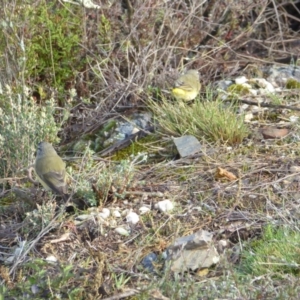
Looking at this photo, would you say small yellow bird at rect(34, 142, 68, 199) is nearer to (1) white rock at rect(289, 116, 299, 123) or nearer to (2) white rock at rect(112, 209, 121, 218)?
(2) white rock at rect(112, 209, 121, 218)

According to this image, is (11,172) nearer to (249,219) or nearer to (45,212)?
(45,212)

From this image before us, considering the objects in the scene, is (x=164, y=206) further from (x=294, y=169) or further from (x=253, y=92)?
(x=253, y=92)

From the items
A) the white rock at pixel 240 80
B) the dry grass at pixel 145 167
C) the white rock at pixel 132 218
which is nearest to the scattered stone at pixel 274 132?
the dry grass at pixel 145 167

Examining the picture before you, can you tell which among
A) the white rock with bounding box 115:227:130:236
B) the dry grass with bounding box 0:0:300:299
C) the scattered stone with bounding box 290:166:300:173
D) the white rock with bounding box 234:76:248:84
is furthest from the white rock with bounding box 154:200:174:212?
the white rock with bounding box 234:76:248:84

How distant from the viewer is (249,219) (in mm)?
4918

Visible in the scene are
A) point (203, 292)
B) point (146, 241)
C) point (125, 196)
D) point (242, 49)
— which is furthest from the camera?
point (242, 49)

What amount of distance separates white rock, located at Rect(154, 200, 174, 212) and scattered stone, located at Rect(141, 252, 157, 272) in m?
0.53

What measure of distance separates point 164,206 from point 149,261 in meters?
0.64

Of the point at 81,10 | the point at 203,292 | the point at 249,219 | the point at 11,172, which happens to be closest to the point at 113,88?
the point at 81,10

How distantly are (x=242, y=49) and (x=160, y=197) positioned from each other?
346 cm

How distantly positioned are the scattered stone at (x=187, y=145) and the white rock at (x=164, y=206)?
70 cm

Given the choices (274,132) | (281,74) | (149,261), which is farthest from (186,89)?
(149,261)

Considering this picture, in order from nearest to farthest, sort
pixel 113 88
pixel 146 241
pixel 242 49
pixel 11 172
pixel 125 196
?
pixel 146 241 → pixel 125 196 → pixel 11 172 → pixel 113 88 → pixel 242 49

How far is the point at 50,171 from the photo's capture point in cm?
509
